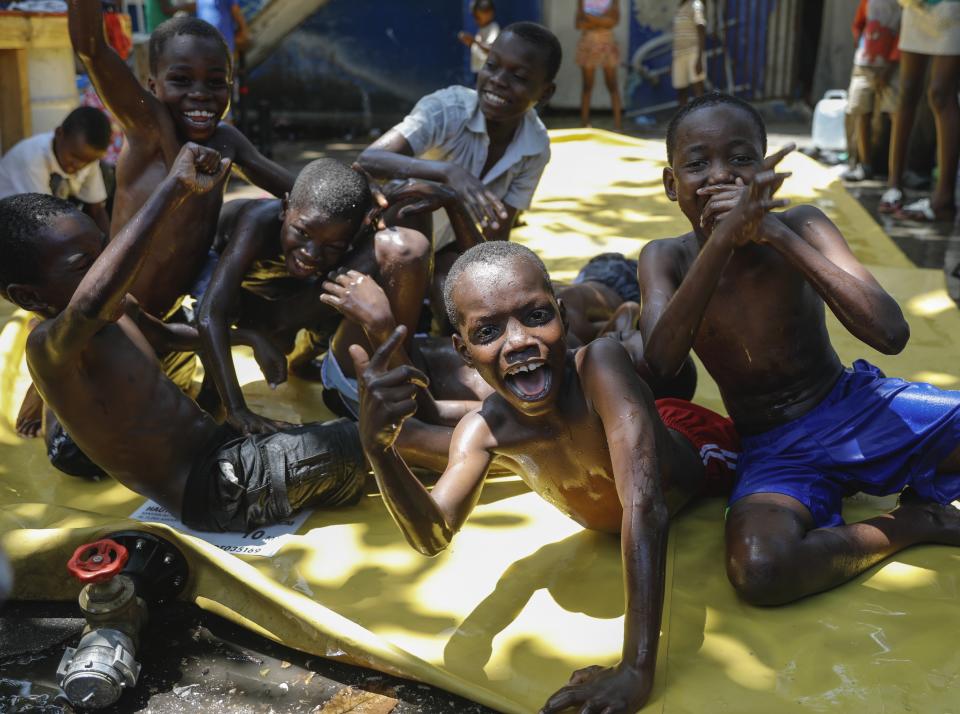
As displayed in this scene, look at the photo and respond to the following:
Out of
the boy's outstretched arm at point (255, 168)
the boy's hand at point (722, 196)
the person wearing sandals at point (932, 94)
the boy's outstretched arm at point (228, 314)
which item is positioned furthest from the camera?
the person wearing sandals at point (932, 94)

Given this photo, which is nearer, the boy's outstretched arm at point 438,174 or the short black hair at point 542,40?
the boy's outstretched arm at point 438,174

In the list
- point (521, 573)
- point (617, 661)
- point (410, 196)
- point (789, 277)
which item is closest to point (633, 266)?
point (410, 196)

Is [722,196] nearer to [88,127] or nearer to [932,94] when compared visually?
[88,127]

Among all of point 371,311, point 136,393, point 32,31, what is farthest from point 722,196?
point 32,31

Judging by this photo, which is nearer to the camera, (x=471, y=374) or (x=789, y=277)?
(x=789, y=277)

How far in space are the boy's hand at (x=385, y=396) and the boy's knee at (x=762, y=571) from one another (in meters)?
0.88

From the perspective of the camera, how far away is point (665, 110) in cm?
1085

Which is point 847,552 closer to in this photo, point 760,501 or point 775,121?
point 760,501

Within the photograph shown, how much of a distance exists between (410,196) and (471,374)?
23.7 inches

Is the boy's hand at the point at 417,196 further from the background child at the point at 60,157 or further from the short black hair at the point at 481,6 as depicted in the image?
the short black hair at the point at 481,6

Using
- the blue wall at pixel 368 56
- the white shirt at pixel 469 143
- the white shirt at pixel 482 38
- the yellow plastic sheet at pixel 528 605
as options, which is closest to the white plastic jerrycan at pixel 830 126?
the white shirt at pixel 482 38

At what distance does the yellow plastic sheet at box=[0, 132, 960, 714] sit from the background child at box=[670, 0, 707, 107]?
7737mm

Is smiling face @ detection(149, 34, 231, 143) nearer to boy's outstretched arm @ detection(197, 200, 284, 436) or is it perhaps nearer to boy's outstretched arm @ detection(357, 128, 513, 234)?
boy's outstretched arm @ detection(197, 200, 284, 436)

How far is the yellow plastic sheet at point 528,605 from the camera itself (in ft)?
6.76
